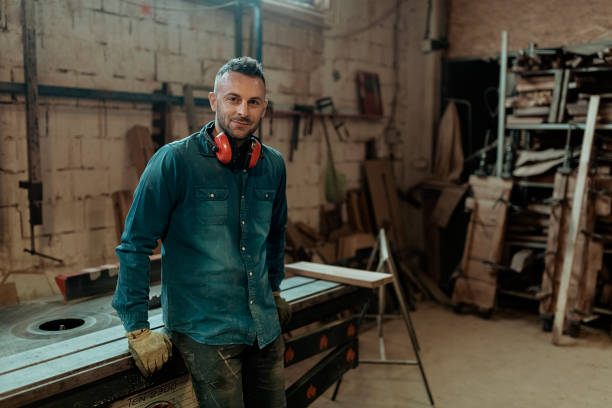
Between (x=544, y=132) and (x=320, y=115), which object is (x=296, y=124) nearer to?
(x=320, y=115)

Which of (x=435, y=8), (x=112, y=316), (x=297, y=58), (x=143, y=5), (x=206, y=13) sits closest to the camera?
(x=112, y=316)

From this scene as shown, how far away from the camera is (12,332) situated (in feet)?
6.84

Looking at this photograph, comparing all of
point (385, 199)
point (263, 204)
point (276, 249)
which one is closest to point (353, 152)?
point (385, 199)

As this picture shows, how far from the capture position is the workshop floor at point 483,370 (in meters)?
3.51

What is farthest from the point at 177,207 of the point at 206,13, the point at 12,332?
the point at 206,13

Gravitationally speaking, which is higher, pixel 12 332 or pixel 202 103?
pixel 202 103

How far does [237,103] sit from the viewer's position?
1.88 m

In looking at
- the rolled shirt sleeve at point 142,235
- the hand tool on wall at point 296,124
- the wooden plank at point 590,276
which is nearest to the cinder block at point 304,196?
the hand tool on wall at point 296,124

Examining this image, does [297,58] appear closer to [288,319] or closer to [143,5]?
[143,5]

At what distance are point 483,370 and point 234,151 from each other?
2.94 metres

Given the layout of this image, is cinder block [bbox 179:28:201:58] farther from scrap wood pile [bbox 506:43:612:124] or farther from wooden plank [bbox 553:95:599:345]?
wooden plank [bbox 553:95:599:345]

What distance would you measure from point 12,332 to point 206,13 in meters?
2.91

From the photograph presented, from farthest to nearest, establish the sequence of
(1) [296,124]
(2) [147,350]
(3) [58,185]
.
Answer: (1) [296,124]
(3) [58,185]
(2) [147,350]

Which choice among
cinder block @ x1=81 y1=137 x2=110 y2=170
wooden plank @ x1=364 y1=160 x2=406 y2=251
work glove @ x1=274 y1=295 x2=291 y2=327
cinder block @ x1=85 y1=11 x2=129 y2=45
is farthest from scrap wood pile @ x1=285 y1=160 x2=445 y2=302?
work glove @ x1=274 y1=295 x2=291 y2=327
